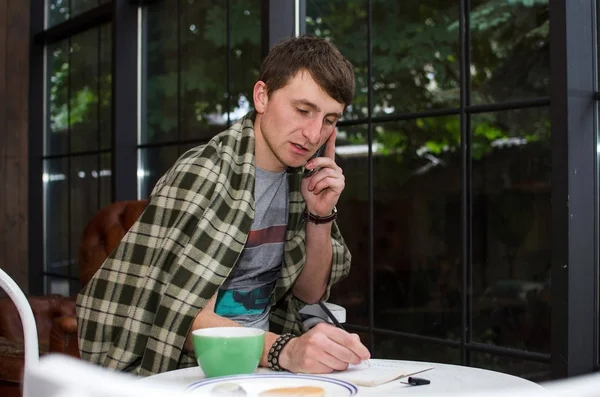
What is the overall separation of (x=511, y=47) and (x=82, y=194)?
10.9 ft

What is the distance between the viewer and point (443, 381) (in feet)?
3.42

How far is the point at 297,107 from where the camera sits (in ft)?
5.02

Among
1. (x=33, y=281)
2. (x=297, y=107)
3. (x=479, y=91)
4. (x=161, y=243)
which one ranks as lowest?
(x=33, y=281)

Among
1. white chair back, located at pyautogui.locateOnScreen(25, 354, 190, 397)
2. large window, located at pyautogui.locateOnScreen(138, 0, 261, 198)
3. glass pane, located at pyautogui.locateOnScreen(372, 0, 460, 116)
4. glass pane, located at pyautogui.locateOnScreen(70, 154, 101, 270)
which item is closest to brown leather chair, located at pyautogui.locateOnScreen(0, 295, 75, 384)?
large window, located at pyautogui.locateOnScreen(138, 0, 261, 198)

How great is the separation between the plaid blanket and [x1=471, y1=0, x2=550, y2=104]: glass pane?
4.04m

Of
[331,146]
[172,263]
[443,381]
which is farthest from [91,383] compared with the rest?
[331,146]

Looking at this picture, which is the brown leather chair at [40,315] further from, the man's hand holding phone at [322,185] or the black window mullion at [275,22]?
the man's hand holding phone at [322,185]

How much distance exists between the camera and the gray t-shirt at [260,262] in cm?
159

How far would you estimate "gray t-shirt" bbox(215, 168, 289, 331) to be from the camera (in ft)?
5.23

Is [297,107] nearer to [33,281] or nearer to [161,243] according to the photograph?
[161,243]

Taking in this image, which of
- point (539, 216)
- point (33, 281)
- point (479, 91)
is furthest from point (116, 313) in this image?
A: point (33, 281)

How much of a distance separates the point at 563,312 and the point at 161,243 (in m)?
1.12

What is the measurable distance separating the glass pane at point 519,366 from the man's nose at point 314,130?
43.6 inches

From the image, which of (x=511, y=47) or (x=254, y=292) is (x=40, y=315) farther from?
(x=511, y=47)
